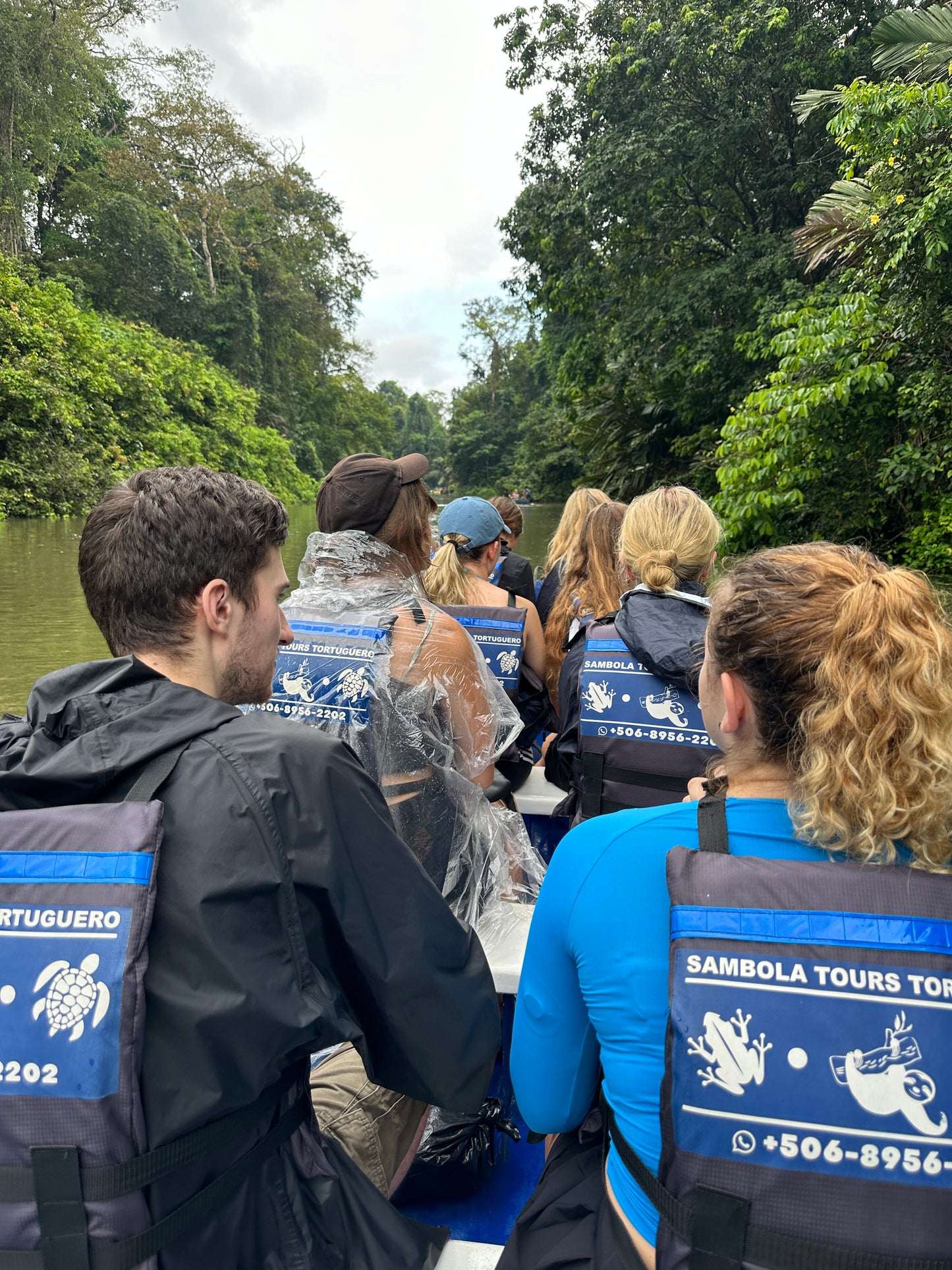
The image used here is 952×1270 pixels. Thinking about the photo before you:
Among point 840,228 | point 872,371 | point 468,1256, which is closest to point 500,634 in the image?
point 468,1256

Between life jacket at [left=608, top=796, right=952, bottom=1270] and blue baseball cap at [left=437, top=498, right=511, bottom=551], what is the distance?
2793 millimetres

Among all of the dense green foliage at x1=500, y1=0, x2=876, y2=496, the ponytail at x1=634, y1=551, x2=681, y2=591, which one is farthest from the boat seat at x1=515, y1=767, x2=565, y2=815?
the dense green foliage at x1=500, y1=0, x2=876, y2=496

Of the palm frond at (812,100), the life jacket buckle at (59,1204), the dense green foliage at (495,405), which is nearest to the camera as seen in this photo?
the life jacket buckle at (59,1204)

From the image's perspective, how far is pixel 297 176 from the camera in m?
35.7

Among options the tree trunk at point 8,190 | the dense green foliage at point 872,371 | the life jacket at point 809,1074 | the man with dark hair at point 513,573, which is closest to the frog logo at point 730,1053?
the life jacket at point 809,1074

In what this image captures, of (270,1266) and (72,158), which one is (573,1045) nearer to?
(270,1266)

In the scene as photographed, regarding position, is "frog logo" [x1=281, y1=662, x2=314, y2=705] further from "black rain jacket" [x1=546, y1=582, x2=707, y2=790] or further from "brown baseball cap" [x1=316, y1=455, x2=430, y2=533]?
"black rain jacket" [x1=546, y1=582, x2=707, y2=790]

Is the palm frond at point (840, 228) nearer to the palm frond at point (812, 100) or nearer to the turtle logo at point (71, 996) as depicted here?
the palm frond at point (812, 100)

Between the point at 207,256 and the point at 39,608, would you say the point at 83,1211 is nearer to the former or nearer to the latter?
the point at 39,608

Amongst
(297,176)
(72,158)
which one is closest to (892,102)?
(72,158)

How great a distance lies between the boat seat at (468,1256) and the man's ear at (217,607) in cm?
108

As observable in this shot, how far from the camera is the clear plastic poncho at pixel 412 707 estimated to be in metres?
1.95

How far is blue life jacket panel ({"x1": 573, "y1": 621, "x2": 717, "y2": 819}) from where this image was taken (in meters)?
2.44

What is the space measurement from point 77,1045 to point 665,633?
1894 mm
